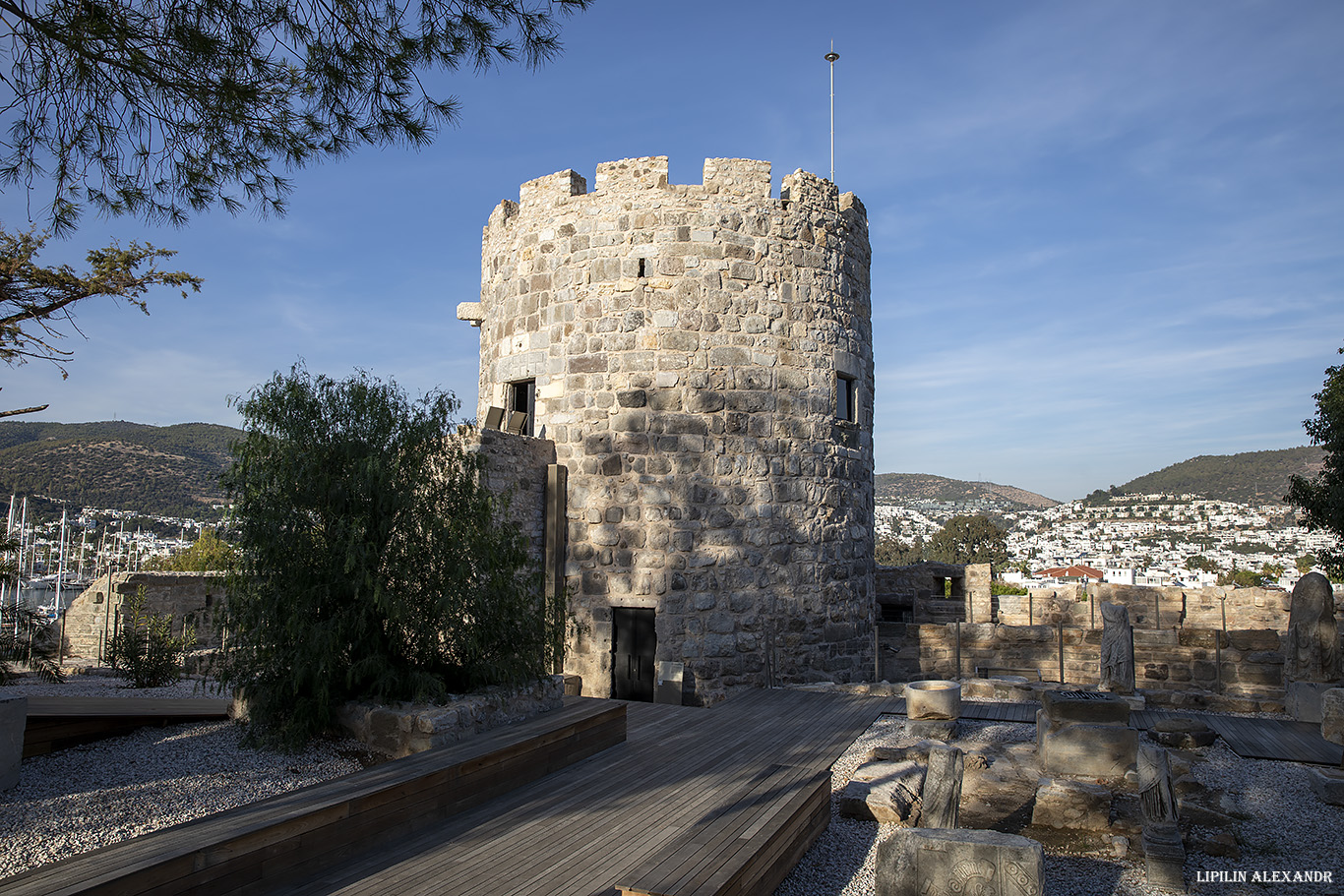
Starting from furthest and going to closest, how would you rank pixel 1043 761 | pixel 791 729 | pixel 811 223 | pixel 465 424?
1. pixel 811 223
2. pixel 465 424
3. pixel 791 729
4. pixel 1043 761

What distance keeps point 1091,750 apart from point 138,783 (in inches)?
284

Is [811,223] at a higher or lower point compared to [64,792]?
higher

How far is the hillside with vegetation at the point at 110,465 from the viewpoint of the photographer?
59.3 meters

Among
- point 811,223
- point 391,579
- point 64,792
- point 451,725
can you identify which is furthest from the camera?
point 811,223

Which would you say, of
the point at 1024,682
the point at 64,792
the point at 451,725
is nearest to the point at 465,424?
the point at 451,725

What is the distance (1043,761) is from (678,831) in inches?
154

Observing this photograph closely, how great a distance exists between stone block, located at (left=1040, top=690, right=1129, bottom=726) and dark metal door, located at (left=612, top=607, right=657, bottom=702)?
519 centimetres

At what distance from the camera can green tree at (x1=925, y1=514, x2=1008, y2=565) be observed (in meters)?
50.8

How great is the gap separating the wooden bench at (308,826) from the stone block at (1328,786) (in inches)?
232

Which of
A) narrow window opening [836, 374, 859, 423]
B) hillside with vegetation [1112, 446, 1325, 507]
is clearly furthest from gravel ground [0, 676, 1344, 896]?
hillside with vegetation [1112, 446, 1325, 507]

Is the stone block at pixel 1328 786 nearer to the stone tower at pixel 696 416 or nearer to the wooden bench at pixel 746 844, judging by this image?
the wooden bench at pixel 746 844

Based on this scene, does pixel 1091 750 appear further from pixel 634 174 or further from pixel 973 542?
pixel 973 542

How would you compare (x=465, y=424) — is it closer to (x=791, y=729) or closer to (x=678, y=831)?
(x=791, y=729)

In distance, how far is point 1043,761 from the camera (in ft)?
23.6
